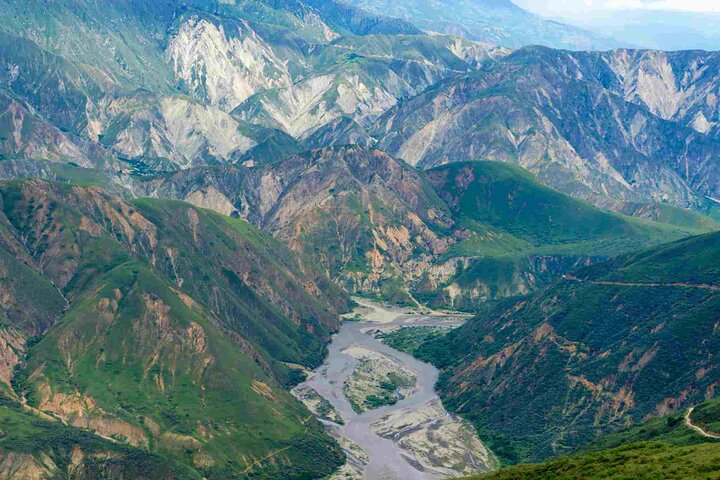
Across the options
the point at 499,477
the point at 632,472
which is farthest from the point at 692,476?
the point at 499,477

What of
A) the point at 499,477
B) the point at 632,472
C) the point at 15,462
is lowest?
the point at 15,462

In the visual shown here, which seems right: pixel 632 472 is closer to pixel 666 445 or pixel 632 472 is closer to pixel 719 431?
pixel 666 445

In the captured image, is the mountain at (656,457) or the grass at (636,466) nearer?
the grass at (636,466)

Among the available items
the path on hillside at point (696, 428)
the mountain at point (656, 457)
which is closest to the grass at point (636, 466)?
the mountain at point (656, 457)

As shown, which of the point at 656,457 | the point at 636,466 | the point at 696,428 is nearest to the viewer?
the point at 636,466

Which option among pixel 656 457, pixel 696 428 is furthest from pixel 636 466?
pixel 696 428

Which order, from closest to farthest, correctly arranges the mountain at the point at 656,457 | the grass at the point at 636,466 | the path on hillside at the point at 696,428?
1. the grass at the point at 636,466
2. the mountain at the point at 656,457
3. the path on hillside at the point at 696,428

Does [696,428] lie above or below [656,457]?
below

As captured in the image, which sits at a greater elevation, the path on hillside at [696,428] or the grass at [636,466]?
the grass at [636,466]

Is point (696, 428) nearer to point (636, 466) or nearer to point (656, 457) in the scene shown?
point (656, 457)

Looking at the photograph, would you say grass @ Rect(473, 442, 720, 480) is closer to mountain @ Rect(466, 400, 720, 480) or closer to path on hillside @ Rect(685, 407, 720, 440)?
mountain @ Rect(466, 400, 720, 480)

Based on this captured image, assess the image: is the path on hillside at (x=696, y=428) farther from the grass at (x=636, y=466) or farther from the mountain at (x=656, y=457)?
the grass at (x=636, y=466)
